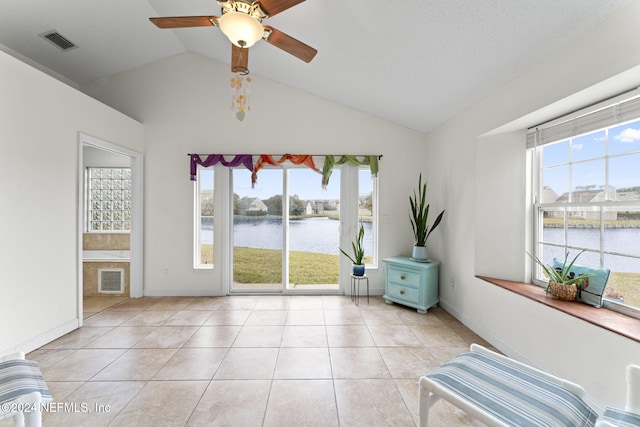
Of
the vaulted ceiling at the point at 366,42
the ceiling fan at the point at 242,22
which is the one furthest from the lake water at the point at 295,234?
the ceiling fan at the point at 242,22

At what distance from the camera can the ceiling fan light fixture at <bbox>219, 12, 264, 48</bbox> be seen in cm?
164

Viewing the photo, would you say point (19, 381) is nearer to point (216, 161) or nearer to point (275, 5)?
point (275, 5)

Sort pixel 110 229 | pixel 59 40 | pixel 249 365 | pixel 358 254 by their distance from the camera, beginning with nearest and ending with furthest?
pixel 249 365 < pixel 59 40 < pixel 358 254 < pixel 110 229

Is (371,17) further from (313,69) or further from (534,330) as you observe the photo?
(534,330)

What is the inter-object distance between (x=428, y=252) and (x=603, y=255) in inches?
80.2

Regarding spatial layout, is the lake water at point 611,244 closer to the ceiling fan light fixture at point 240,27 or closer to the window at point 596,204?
the window at point 596,204

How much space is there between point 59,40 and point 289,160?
9.70ft

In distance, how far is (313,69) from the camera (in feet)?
10.8

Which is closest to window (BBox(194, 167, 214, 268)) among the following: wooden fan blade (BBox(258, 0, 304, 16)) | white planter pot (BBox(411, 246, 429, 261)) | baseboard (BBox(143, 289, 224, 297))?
baseboard (BBox(143, 289, 224, 297))

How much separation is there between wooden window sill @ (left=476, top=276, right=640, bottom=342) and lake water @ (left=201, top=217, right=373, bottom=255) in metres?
2.14

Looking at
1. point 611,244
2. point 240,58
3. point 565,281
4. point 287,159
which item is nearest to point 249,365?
point 240,58

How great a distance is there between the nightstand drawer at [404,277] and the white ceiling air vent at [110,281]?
4015mm

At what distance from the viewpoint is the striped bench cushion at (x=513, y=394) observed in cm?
111

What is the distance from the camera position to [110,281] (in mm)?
4152
